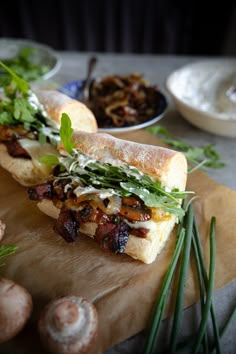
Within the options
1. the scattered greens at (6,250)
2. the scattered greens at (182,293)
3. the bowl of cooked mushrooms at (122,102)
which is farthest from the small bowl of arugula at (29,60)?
the scattered greens at (182,293)

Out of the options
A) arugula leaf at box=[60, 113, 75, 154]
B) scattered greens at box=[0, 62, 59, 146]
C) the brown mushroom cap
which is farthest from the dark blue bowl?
the brown mushroom cap

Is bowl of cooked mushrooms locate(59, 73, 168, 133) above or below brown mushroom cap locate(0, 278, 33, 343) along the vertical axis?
below

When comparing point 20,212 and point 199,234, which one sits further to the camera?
point 20,212

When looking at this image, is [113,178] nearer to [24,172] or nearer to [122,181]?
[122,181]

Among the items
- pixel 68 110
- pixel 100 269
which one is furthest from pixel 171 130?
pixel 100 269

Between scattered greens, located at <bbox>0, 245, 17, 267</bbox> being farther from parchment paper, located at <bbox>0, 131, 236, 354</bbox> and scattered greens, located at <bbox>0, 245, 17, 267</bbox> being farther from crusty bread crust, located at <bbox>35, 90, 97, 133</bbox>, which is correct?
crusty bread crust, located at <bbox>35, 90, 97, 133</bbox>

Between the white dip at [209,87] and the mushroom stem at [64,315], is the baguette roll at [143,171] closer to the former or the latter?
the mushroom stem at [64,315]

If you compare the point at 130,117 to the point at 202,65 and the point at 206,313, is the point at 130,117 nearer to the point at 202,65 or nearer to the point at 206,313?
the point at 202,65

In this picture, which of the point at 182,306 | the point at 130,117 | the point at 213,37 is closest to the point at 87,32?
the point at 213,37
